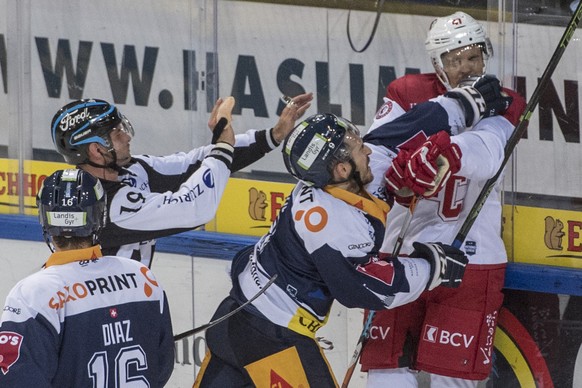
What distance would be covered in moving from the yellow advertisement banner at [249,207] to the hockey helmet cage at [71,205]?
1.78 m

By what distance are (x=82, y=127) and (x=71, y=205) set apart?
87cm

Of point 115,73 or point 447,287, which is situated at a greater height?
point 115,73

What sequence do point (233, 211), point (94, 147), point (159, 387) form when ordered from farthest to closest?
point (233, 211) → point (94, 147) → point (159, 387)

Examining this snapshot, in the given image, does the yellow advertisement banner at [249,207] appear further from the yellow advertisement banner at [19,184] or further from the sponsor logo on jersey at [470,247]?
the sponsor logo on jersey at [470,247]

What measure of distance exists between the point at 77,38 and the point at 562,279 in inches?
88.5

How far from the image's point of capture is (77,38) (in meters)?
5.57

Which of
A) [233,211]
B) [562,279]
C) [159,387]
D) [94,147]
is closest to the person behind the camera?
[159,387]

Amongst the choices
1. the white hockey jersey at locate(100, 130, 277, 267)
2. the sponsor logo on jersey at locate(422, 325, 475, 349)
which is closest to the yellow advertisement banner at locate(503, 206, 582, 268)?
the sponsor logo on jersey at locate(422, 325, 475, 349)

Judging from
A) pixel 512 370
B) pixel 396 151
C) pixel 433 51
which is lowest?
pixel 512 370

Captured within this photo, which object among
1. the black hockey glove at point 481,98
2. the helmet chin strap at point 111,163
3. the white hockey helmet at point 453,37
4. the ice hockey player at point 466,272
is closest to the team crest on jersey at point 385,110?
the ice hockey player at point 466,272

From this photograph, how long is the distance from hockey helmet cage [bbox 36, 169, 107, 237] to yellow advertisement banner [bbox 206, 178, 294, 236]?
178 cm

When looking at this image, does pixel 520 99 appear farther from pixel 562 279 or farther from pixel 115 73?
pixel 115 73

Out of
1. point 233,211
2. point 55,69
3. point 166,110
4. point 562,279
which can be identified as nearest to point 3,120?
point 55,69

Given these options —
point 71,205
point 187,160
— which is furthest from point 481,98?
point 71,205
